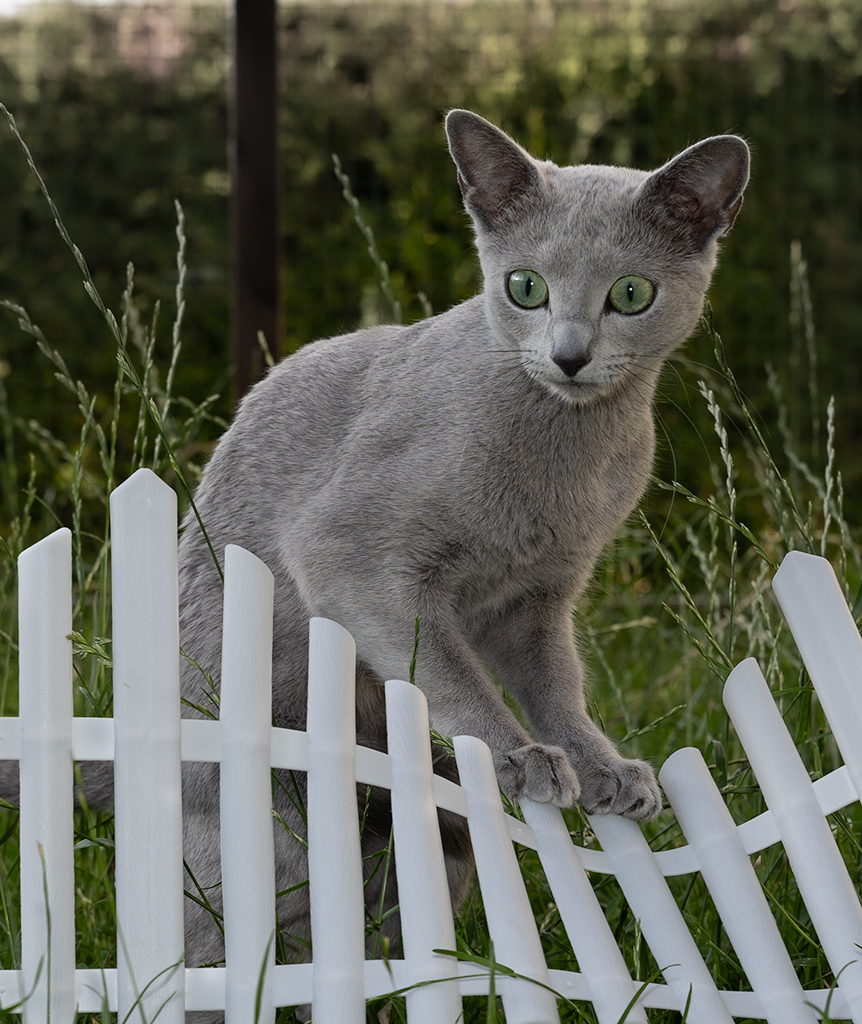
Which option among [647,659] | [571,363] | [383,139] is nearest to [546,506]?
[571,363]

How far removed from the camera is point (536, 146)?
11.9 ft

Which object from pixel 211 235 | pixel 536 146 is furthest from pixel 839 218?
pixel 211 235

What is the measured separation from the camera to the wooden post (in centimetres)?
282

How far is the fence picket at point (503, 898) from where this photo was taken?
1.08 m

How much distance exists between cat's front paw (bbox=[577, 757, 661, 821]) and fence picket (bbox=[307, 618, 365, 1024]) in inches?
13.9

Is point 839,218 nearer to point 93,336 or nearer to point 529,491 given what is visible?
point 93,336

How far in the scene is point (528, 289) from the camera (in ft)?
4.48

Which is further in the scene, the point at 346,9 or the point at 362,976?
the point at 346,9

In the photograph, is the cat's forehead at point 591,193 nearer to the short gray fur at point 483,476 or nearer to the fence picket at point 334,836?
the short gray fur at point 483,476

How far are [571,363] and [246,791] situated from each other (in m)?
0.59

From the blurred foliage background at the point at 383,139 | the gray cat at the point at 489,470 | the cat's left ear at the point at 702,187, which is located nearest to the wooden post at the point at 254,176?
the blurred foliage background at the point at 383,139

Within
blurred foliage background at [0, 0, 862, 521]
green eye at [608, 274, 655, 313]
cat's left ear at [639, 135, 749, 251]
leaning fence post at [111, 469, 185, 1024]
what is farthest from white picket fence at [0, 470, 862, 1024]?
blurred foliage background at [0, 0, 862, 521]

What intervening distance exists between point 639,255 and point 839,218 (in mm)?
2763

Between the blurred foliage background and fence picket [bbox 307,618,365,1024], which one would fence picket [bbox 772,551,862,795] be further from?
the blurred foliage background
